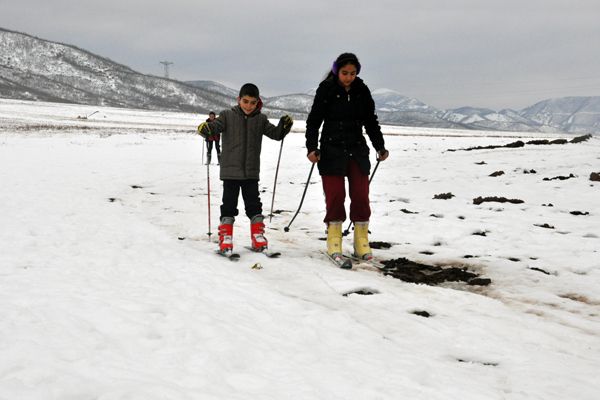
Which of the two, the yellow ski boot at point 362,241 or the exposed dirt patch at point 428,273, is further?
the yellow ski boot at point 362,241

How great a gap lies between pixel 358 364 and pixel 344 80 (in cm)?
411

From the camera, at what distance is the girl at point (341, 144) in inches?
245

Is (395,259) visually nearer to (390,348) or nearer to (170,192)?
(390,348)

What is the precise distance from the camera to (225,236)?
21.3 feet

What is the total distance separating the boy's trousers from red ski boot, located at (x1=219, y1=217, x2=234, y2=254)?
0.10 m

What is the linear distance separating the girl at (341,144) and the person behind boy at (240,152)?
648mm

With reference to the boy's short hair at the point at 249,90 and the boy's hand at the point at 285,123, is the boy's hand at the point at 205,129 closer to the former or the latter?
the boy's short hair at the point at 249,90

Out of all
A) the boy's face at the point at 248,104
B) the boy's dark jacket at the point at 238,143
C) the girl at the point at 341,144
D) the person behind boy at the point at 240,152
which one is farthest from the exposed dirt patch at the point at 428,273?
the boy's face at the point at 248,104

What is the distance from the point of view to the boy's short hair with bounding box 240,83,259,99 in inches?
252

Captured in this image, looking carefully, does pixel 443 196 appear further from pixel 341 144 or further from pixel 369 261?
pixel 341 144

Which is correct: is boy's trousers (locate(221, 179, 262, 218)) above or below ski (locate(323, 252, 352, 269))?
above

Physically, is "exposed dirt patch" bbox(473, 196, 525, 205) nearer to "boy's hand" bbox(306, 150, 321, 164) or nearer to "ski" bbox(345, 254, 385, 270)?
"ski" bbox(345, 254, 385, 270)

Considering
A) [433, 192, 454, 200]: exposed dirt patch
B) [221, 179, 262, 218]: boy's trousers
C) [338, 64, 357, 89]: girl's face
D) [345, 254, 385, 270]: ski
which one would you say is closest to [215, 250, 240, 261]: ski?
[221, 179, 262, 218]: boy's trousers

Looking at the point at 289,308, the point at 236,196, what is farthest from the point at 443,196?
the point at 289,308
